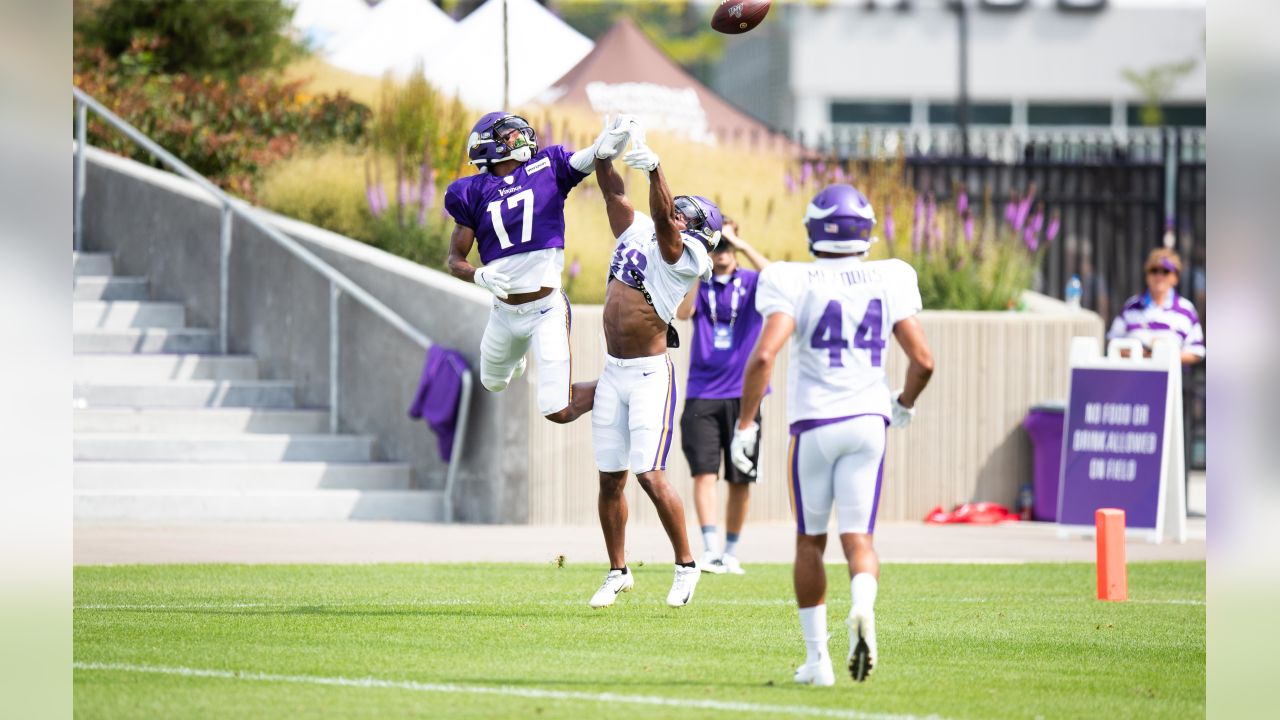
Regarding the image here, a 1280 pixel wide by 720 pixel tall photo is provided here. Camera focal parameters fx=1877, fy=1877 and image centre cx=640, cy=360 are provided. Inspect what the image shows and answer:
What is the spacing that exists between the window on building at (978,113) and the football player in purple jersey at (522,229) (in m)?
46.4

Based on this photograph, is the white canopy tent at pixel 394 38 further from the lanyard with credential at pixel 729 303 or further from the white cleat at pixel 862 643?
the white cleat at pixel 862 643

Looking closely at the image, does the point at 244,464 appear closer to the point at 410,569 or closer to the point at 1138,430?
the point at 410,569

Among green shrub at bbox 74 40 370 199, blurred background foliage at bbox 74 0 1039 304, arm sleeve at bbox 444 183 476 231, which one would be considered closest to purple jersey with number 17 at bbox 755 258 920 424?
arm sleeve at bbox 444 183 476 231

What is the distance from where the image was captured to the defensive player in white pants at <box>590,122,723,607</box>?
9.85 meters

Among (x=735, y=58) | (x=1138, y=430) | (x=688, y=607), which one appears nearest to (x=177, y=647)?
(x=688, y=607)

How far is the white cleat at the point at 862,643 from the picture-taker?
6723 millimetres

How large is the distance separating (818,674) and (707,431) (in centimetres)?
512

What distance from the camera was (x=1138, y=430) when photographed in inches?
583

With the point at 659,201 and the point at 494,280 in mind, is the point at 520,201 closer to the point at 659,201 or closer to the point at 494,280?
the point at 494,280

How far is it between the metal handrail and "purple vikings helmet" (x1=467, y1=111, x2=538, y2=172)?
5.54 metres

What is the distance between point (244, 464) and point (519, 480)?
2417 mm

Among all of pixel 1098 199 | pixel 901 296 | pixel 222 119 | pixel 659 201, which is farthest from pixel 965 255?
pixel 901 296

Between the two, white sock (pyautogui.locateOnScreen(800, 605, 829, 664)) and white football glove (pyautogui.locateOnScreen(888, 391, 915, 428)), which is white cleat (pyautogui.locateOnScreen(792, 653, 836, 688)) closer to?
white sock (pyautogui.locateOnScreen(800, 605, 829, 664))

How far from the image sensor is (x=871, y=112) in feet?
182
